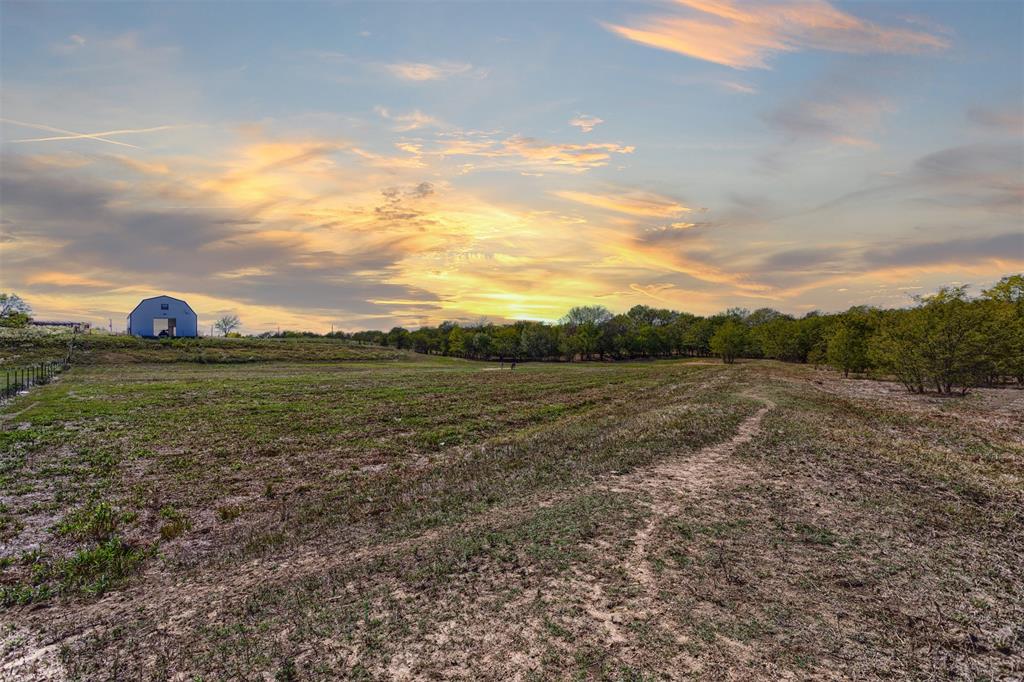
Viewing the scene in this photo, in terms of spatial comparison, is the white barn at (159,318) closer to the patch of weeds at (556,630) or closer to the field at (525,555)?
the field at (525,555)

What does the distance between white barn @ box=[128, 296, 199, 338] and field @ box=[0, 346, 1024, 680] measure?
106647mm

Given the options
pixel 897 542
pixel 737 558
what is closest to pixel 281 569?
pixel 737 558

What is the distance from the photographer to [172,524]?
13406mm

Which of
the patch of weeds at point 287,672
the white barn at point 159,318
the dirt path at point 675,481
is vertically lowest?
the patch of weeds at point 287,672

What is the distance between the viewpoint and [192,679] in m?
6.93

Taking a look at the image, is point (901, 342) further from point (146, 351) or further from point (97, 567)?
point (146, 351)

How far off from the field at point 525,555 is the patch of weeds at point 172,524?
6 centimetres

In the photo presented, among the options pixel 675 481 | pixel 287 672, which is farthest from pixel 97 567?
pixel 675 481

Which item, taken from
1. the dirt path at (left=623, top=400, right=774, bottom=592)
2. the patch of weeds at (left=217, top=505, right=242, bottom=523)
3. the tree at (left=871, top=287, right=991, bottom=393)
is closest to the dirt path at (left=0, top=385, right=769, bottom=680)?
the dirt path at (left=623, top=400, right=774, bottom=592)

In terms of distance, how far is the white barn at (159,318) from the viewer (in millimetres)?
112188

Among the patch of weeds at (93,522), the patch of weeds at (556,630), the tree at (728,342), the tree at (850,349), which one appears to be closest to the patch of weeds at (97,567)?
the patch of weeds at (93,522)

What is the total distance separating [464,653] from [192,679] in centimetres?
387

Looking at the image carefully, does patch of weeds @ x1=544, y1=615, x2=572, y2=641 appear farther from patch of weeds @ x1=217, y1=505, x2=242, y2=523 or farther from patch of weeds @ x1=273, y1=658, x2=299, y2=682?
patch of weeds @ x1=217, y1=505, x2=242, y2=523

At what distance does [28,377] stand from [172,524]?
5515cm
